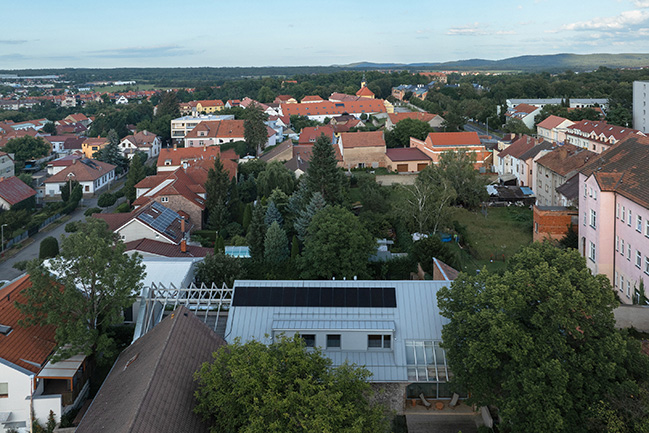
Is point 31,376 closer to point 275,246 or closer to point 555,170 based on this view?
point 275,246

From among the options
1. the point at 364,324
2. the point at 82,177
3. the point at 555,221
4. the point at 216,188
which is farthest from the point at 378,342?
the point at 82,177

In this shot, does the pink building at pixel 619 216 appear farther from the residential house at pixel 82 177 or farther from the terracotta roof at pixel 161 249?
the residential house at pixel 82 177

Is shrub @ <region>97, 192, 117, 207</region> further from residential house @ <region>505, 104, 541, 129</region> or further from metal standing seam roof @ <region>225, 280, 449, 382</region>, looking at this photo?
residential house @ <region>505, 104, 541, 129</region>

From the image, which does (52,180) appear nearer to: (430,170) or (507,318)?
(430,170)

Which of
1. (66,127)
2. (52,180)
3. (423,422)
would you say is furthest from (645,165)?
(66,127)

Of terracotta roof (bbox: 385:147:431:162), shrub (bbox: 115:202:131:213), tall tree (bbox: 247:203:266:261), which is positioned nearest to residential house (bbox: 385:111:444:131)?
terracotta roof (bbox: 385:147:431:162)

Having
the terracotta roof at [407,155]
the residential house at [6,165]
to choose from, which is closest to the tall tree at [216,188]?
the terracotta roof at [407,155]

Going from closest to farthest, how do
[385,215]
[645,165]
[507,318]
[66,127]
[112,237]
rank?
[507,318] → [112,237] → [645,165] → [385,215] → [66,127]
